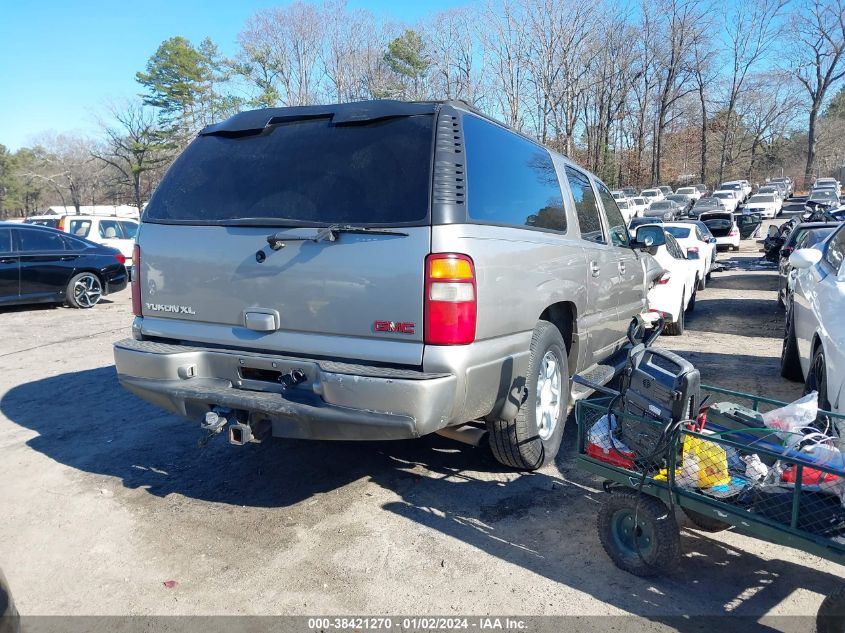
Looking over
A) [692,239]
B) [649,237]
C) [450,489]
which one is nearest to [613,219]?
[649,237]

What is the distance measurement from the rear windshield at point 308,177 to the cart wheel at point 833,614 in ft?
7.34

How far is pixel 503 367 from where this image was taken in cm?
342

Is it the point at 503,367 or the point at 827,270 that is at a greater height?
the point at 827,270

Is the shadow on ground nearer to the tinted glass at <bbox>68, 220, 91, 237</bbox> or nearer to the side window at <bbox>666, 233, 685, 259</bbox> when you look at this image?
the side window at <bbox>666, 233, 685, 259</bbox>

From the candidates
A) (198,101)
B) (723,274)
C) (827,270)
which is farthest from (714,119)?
(827,270)

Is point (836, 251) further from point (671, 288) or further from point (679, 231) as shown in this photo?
point (679, 231)

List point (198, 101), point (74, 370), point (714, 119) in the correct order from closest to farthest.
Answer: point (74, 370), point (198, 101), point (714, 119)

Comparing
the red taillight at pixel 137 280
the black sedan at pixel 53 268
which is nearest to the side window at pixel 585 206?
the red taillight at pixel 137 280

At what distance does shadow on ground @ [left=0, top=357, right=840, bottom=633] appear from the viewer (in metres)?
2.91

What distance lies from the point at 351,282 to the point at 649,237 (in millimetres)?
3581

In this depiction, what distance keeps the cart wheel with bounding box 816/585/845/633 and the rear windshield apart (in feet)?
7.34

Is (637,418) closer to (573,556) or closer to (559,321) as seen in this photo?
(573,556)

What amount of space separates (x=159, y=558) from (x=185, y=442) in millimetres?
1602

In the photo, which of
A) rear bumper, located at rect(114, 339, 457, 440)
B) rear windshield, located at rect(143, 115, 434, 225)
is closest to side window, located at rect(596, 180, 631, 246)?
rear windshield, located at rect(143, 115, 434, 225)
